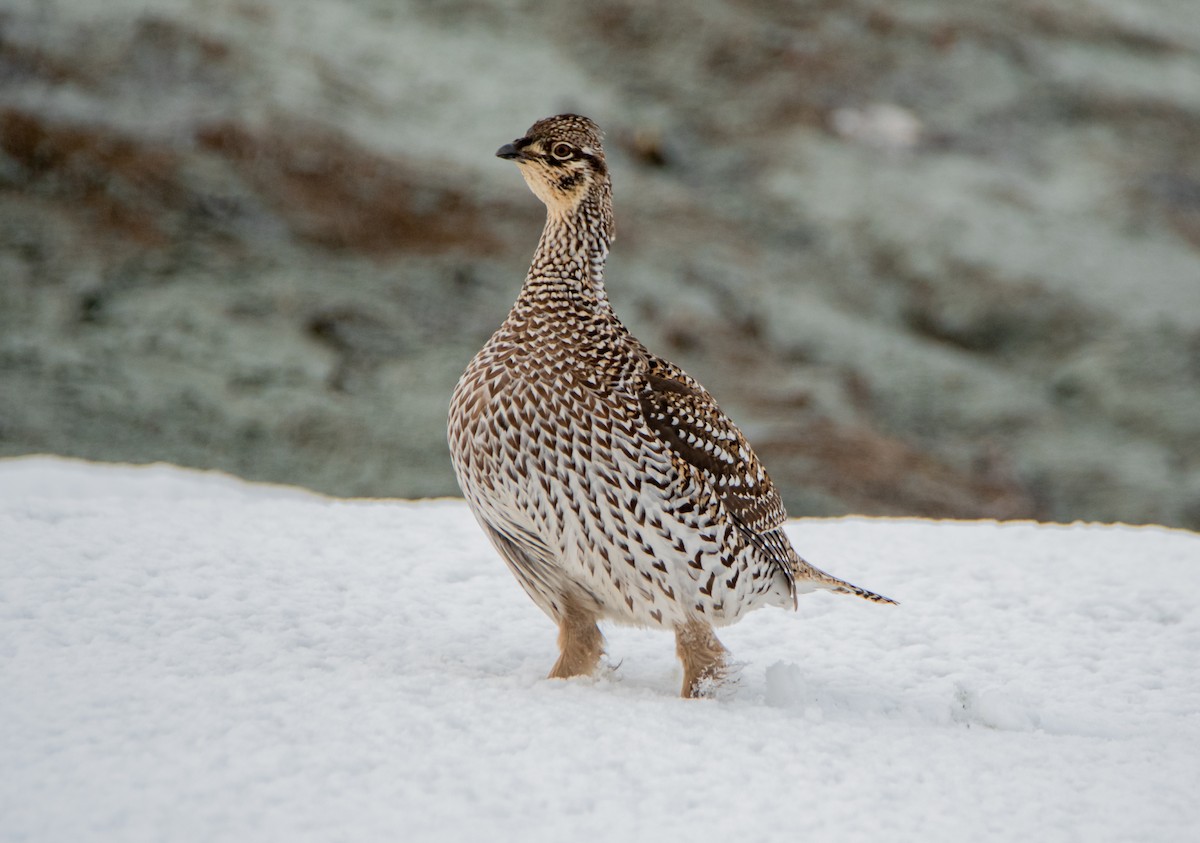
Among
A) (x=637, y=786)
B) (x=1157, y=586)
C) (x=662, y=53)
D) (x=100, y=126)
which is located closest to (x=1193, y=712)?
(x=1157, y=586)

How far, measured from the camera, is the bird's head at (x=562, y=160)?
469 centimetres

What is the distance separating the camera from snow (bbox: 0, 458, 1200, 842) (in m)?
3.13

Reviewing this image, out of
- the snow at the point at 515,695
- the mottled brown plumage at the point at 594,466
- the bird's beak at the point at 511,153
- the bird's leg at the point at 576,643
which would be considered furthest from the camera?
the bird's beak at the point at 511,153

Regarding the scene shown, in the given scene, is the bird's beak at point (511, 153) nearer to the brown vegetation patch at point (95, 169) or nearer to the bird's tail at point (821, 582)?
the bird's tail at point (821, 582)

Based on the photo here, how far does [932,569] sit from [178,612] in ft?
11.2

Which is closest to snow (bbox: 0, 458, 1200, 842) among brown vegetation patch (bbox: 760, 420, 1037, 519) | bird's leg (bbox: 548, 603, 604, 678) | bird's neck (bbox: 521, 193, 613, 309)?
bird's leg (bbox: 548, 603, 604, 678)

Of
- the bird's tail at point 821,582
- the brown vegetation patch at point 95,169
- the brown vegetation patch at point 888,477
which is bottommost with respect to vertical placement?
Answer: the bird's tail at point 821,582

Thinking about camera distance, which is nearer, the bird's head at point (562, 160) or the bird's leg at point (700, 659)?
the bird's leg at point (700, 659)

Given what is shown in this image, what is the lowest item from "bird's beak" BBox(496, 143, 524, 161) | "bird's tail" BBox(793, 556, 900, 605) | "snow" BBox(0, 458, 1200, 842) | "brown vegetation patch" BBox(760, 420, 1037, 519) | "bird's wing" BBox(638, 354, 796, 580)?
"snow" BBox(0, 458, 1200, 842)

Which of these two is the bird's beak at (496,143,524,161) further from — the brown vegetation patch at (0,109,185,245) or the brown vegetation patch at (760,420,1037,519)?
the brown vegetation patch at (0,109,185,245)

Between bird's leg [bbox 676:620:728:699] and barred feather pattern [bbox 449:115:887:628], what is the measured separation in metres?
0.05

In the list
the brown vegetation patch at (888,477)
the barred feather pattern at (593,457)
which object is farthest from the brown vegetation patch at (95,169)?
the barred feather pattern at (593,457)

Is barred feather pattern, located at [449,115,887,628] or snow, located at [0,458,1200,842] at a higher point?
barred feather pattern, located at [449,115,887,628]

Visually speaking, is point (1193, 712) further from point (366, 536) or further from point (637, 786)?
point (366, 536)
